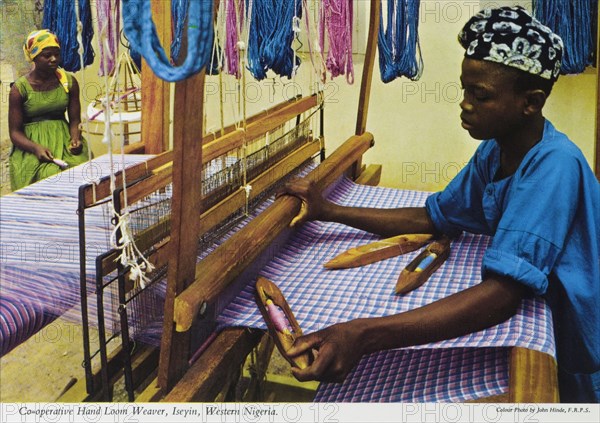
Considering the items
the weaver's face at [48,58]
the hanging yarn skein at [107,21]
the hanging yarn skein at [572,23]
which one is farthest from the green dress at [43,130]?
the hanging yarn skein at [572,23]

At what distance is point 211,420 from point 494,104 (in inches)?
34.5

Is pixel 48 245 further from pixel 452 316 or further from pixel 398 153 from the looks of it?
pixel 398 153

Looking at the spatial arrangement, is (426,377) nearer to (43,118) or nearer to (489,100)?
(489,100)

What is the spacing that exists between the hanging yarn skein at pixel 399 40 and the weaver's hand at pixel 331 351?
183 centimetres

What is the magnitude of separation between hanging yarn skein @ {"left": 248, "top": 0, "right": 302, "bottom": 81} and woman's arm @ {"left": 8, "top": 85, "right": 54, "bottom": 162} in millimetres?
1241

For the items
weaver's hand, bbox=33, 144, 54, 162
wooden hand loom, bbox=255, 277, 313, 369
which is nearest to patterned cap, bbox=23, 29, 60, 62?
weaver's hand, bbox=33, 144, 54, 162

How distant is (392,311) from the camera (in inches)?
57.6

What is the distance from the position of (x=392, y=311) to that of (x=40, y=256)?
80 cm

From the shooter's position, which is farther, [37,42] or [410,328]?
[37,42]

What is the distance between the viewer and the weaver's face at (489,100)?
55.7 inches

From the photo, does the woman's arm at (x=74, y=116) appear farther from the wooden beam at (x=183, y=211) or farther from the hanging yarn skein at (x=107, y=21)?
the wooden beam at (x=183, y=211)

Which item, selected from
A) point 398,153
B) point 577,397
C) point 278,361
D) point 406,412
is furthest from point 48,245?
point 398,153

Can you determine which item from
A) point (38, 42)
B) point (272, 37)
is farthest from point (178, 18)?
point (38, 42)

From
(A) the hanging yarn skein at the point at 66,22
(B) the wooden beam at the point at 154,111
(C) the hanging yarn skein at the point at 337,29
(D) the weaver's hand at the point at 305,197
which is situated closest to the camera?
(D) the weaver's hand at the point at 305,197
